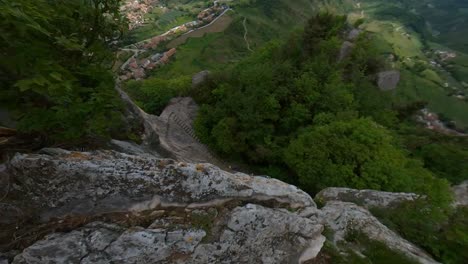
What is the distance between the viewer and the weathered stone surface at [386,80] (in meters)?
33.6

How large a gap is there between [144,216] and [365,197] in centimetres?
920

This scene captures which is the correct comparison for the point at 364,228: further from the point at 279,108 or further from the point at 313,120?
the point at 279,108

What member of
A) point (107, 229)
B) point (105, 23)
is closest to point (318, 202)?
point (107, 229)

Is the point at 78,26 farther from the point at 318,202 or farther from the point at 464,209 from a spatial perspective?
the point at 464,209

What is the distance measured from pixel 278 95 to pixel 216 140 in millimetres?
6236

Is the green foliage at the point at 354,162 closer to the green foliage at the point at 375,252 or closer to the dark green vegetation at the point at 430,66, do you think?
the green foliage at the point at 375,252

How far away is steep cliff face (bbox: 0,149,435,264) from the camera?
7.16m

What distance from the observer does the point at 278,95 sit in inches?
1037

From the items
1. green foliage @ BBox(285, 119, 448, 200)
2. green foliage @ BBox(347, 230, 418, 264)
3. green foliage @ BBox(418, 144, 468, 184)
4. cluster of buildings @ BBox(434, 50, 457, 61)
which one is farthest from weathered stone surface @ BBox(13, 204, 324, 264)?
cluster of buildings @ BBox(434, 50, 457, 61)

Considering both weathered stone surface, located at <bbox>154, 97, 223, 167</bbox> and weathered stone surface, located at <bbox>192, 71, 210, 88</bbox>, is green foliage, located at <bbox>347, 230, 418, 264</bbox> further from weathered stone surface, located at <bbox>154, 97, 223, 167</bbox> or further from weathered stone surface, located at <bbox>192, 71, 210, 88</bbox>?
weathered stone surface, located at <bbox>192, 71, 210, 88</bbox>

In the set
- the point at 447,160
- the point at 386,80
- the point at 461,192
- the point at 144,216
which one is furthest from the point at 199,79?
the point at 144,216

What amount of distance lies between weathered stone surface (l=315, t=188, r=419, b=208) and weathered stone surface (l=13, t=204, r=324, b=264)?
4.71 metres

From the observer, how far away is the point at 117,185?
8.29 metres

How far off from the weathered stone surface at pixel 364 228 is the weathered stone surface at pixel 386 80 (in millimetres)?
25911
